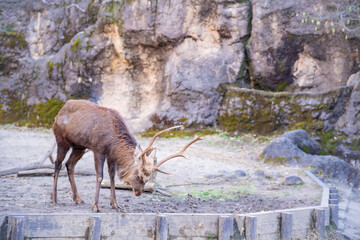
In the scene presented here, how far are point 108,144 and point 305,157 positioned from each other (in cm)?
776

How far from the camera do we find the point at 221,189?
10.2 metres

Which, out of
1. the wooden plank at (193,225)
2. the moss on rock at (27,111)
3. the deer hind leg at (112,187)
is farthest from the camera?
the moss on rock at (27,111)

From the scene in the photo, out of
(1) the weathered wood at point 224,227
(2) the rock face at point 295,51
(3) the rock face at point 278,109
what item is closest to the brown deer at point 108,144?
(1) the weathered wood at point 224,227

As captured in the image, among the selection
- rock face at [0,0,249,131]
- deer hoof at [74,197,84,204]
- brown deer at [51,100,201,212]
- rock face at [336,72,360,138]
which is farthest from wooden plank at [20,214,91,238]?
rock face at [0,0,249,131]

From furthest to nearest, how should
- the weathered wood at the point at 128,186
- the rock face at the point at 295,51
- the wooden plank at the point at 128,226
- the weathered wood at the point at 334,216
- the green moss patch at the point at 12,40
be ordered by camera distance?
the green moss patch at the point at 12,40, the rock face at the point at 295,51, the weathered wood at the point at 128,186, the weathered wood at the point at 334,216, the wooden plank at the point at 128,226

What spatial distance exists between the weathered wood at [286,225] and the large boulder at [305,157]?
609 cm

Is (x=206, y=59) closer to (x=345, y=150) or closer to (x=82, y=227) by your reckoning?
(x=345, y=150)

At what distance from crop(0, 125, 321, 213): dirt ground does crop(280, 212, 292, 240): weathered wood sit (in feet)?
2.13

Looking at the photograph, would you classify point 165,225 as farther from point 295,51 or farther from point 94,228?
point 295,51

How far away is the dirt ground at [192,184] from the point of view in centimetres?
752

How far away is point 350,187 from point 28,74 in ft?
47.1

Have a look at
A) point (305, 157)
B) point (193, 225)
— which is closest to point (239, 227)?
point (193, 225)

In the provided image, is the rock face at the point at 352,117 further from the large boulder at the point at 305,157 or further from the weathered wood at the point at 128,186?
the weathered wood at the point at 128,186

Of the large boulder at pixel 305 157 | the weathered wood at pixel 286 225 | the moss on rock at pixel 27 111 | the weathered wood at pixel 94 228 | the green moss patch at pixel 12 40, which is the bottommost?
the moss on rock at pixel 27 111
